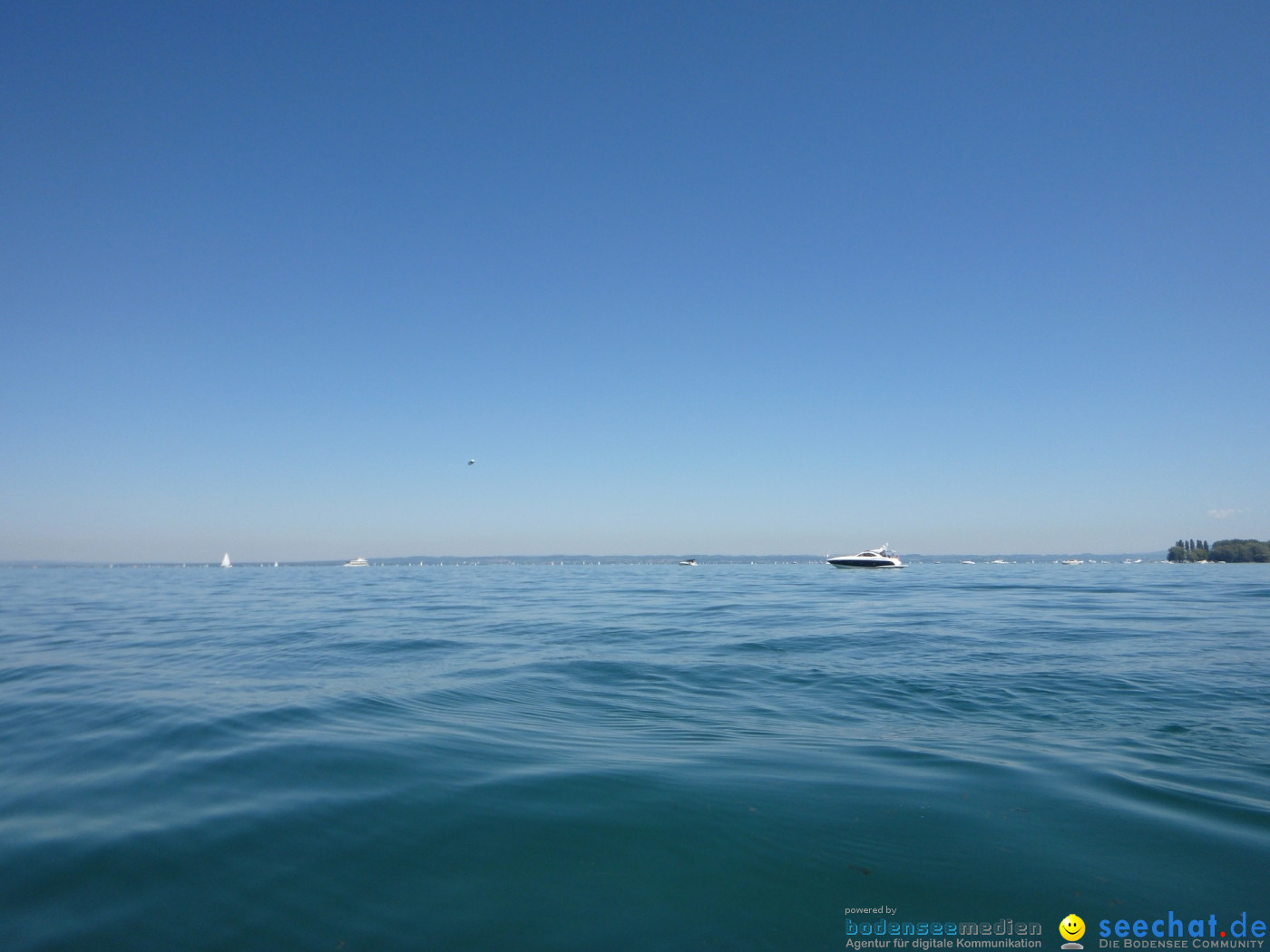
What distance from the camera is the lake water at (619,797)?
13.4 ft

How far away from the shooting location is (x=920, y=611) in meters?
23.5

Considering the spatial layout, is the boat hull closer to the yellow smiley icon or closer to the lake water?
the lake water

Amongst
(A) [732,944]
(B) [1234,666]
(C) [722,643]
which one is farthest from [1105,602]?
(A) [732,944]

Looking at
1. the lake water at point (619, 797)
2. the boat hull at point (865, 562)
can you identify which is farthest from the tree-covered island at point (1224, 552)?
the lake water at point (619, 797)

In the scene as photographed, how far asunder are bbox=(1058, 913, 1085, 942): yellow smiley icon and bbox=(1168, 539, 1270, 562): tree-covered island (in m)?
161

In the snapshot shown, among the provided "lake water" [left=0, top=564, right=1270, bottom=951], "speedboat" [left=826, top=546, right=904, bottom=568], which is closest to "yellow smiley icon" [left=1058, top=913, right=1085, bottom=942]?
"lake water" [left=0, top=564, right=1270, bottom=951]

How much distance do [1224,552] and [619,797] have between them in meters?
181

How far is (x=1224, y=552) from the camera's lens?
13425cm

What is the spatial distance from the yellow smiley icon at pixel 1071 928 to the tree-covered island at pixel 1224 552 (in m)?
161

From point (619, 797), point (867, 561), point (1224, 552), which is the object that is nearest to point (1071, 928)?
point (619, 797)

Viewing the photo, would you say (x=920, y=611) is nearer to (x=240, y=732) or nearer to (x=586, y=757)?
(x=586, y=757)

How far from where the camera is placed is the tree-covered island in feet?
397

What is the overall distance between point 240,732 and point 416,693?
2648mm

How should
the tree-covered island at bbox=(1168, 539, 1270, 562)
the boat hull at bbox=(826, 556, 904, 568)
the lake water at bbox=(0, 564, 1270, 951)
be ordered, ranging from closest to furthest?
the lake water at bbox=(0, 564, 1270, 951)
the boat hull at bbox=(826, 556, 904, 568)
the tree-covered island at bbox=(1168, 539, 1270, 562)
